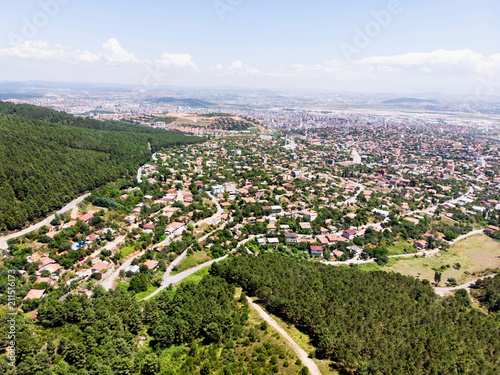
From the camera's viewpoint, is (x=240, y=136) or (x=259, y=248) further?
(x=240, y=136)

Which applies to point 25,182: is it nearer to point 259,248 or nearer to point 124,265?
point 124,265

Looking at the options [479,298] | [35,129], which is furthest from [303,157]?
[35,129]

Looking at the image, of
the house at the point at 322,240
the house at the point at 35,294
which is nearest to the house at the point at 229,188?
the house at the point at 322,240

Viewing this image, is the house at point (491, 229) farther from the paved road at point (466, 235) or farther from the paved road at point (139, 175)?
the paved road at point (139, 175)

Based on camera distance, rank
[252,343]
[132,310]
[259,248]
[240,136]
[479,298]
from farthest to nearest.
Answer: [240,136] → [259,248] → [479,298] → [132,310] → [252,343]

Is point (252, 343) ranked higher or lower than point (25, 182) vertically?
lower

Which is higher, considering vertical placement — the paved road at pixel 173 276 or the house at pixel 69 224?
the house at pixel 69 224
